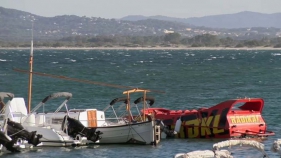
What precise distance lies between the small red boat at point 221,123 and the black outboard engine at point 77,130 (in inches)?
133

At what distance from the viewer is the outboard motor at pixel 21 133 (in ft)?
127

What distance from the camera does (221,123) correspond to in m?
43.0

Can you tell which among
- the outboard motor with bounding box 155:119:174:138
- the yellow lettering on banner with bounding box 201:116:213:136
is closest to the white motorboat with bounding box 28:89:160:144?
the outboard motor with bounding box 155:119:174:138

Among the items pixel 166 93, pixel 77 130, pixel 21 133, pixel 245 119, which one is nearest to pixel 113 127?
pixel 77 130

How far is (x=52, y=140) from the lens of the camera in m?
40.1

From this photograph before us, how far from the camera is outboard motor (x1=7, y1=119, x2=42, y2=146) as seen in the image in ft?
127

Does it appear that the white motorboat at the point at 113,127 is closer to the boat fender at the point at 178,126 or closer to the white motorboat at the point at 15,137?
the white motorboat at the point at 15,137

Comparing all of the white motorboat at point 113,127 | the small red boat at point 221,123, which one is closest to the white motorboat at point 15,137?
the white motorboat at point 113,127

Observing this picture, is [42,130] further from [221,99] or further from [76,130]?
[221,99]

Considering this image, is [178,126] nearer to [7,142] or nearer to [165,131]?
[165,131]

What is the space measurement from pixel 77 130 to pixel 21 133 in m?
3.01

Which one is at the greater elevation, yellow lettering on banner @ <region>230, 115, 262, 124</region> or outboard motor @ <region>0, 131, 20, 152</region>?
yellow lettering on banner @ <region>230, 115, 262, 124</region>

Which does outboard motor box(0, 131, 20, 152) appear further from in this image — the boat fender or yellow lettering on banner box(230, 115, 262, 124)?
yellow lettering on banner box(230, 115, 262, 124)

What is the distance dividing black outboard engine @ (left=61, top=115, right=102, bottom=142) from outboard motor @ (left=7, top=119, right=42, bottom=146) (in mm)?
2026
